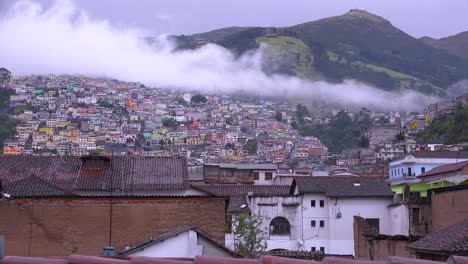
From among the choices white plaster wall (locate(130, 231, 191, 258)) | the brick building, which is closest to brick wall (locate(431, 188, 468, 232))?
the brick building

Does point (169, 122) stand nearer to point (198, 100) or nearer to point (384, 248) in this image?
point (198, 100)

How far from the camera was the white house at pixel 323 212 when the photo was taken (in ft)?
132

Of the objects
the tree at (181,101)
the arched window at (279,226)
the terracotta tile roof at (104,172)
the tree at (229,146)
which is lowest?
the arched window at (279,226)

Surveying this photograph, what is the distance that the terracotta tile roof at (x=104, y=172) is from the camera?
95.5 feet

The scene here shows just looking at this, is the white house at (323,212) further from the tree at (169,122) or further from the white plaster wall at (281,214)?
the tree at (169,122)

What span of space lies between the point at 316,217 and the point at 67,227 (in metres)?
24.4

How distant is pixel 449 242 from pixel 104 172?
18.6m

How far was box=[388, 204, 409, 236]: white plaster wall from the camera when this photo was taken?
1407 inches

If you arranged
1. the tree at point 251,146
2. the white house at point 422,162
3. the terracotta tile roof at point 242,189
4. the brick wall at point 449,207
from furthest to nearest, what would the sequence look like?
the tree at point 251,146 < the white house at point 422,162 < the terracotta tile roof at point 242,189 < the brick wall at point 449,207

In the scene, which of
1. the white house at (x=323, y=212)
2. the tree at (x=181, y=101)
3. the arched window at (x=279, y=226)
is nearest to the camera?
the white house at (x=323, y=212)

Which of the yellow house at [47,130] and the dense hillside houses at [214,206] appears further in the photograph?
the yellow house at [47,130]

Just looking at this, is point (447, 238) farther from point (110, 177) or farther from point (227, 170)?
point (227, 170)

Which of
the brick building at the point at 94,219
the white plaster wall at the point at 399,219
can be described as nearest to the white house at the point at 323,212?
the white plaster wall at the point at 399,219

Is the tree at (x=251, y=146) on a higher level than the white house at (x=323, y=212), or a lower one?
higher
